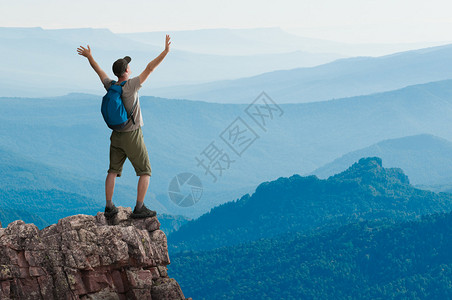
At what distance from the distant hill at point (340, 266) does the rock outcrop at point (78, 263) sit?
70549 millimetres

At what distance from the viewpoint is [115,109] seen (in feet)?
60.1

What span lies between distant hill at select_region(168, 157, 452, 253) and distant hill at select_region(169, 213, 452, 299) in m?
23.6

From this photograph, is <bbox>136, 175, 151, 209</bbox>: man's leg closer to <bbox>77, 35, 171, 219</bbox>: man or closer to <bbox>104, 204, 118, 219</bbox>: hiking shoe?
<bbox>77, 35, 171, 219</bbox>: man

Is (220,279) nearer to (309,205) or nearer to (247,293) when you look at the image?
(247,293)

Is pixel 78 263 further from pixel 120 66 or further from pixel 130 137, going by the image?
pixel 120 66

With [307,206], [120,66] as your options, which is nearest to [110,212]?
[120,66]

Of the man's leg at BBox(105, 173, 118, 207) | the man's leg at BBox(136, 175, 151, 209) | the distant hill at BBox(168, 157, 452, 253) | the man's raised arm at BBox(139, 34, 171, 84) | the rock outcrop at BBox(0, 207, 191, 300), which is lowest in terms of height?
the rock outcrop at BBox(0, 207, 191, 300)

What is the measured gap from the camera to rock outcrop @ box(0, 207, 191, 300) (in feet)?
58.7

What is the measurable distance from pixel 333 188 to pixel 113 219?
399 ft

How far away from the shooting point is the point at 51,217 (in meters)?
187

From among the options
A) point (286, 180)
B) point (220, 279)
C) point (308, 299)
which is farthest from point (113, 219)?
point (286, 180)

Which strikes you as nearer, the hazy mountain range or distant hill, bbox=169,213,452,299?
distant hill, bbox=169,213,452,299

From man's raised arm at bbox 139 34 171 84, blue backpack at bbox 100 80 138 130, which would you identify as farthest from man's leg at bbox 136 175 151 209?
man's raised arm at bbox 139 34 171 84

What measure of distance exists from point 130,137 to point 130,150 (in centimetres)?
35
